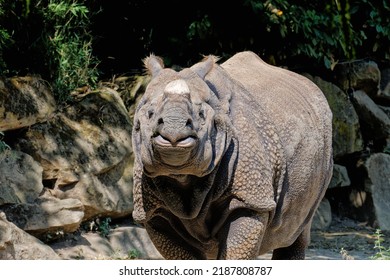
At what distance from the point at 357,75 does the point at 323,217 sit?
179cm

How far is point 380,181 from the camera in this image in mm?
11523

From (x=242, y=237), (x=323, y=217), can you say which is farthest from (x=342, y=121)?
(x=242, y=237)

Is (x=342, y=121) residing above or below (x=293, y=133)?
below

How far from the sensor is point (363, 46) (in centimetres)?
1168

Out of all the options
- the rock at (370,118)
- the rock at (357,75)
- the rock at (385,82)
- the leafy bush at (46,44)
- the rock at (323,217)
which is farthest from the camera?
the rock at (385,82)

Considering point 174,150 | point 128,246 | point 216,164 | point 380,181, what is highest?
point 174,150

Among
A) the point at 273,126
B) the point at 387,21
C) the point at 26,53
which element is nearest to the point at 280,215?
the point at 273,126

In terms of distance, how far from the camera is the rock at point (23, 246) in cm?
679

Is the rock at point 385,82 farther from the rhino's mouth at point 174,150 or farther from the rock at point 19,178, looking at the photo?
the rhino's mouth at point 174,150

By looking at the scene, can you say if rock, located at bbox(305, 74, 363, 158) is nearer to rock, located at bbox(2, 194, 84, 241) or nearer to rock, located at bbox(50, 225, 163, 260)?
rock, located at bbox(50, 225, 163, 260)

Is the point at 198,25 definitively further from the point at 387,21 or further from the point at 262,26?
the point at 387,21

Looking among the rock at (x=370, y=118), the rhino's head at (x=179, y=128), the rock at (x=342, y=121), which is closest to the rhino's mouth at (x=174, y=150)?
the rhino's head at (x=179, y=128)

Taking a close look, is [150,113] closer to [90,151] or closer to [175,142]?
[175,142]
